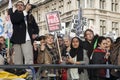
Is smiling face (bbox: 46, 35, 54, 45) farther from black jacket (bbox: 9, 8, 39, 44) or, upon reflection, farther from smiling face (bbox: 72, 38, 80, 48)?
smiling face (bbox: 72, 38, 80, 48)

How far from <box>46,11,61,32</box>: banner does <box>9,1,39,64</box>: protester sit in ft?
5.16

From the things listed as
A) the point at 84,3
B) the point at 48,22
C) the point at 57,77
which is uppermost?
the point at 84,3

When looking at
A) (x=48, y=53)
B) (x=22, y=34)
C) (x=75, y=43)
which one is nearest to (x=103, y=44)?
(x=75, y=43)

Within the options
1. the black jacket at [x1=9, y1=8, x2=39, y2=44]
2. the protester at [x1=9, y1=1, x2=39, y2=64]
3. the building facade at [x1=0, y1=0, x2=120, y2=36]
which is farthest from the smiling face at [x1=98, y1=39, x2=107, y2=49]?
the building facade at [x1=0, y1=0, x2=120, y2=36]

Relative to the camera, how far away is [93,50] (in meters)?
7.10

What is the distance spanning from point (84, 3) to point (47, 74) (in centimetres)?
5065

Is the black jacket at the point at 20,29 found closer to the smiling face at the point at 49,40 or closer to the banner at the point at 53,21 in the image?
the smiling face at the point at 49,40

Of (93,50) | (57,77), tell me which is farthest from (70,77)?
(93,50)

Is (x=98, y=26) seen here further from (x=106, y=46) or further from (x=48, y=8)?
(x=106, y=46)

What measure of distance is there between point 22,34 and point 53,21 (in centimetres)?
A: 189

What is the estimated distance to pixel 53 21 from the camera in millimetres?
9930

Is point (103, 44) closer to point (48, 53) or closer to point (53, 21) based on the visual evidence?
point (48, 53)

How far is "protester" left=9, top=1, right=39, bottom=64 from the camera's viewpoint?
7984 mm

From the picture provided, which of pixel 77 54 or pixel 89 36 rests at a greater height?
pixel 89 36
